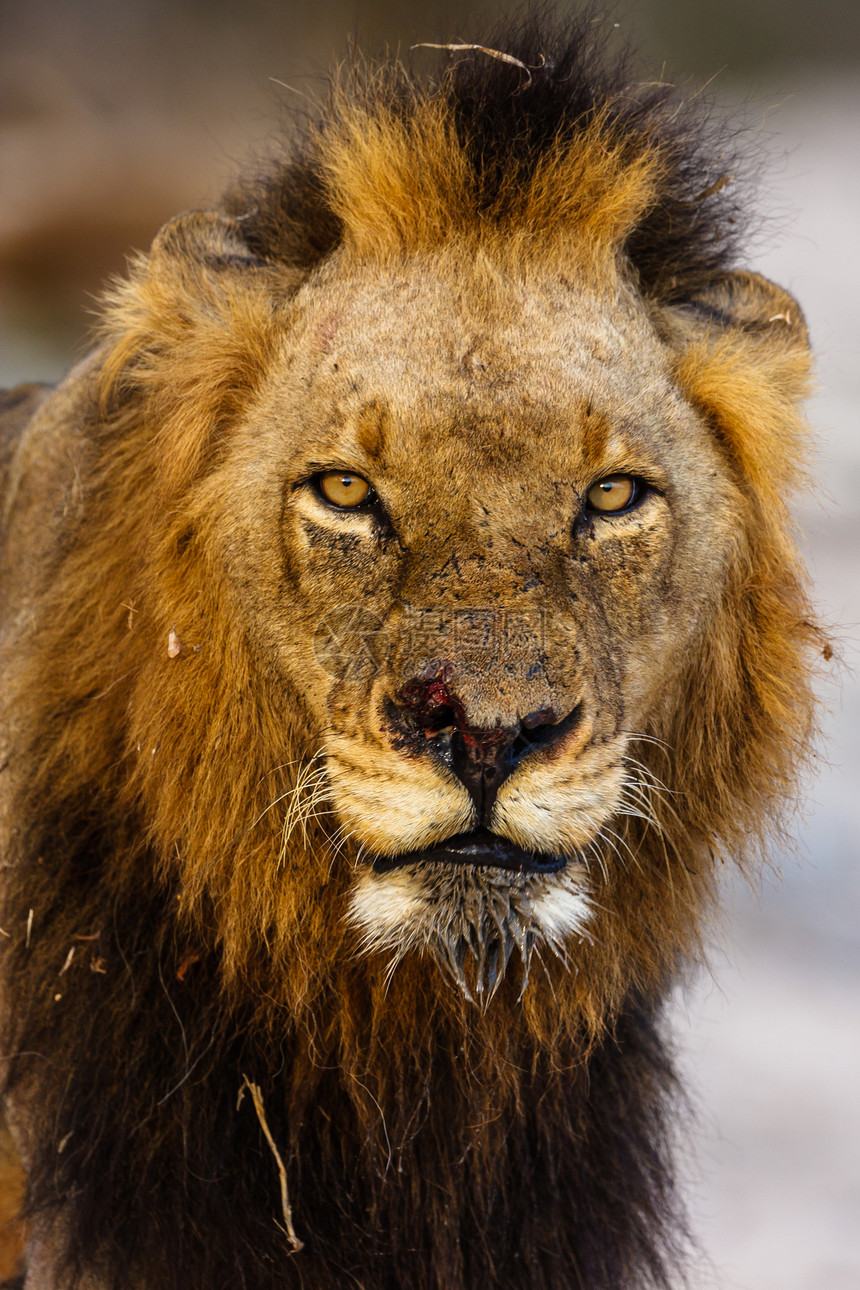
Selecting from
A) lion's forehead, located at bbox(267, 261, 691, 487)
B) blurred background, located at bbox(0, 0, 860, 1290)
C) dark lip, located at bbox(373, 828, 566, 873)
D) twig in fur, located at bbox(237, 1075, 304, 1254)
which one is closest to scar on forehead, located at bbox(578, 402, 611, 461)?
lion's forehead, located at bbox(267, 261, 691, 487)

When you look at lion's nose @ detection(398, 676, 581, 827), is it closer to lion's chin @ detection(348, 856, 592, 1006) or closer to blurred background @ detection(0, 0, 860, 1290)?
lion's chin @ detection(348, 856, 592, 1006)

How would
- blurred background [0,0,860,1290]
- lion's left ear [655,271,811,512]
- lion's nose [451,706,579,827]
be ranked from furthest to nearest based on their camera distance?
blurred background [0,0,860,1290] < lion's left ear [655,271,811,512] < lion's nose [451,706,579,827]

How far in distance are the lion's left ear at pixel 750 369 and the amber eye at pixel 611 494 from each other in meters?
0.28

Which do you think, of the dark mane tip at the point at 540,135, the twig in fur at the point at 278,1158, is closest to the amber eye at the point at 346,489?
the dark mane tip at the point at 540,135

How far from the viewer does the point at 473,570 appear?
1701 millimetres

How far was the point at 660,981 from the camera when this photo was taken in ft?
7.45

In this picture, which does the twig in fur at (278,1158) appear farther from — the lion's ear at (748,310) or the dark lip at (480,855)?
the lion's ear at (748,310)

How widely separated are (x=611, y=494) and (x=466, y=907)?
0.63 m

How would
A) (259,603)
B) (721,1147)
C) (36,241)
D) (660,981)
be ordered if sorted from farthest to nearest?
(36,241), (721,1147), (660,981), (259,603)

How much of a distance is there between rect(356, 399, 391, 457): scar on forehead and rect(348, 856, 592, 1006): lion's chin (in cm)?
57

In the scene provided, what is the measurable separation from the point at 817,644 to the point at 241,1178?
1.32m

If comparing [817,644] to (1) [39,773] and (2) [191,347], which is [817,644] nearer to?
(2) [191,347]

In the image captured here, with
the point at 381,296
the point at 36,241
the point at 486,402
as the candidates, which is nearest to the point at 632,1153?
the point at 486,402

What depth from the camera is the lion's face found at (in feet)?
5.34
